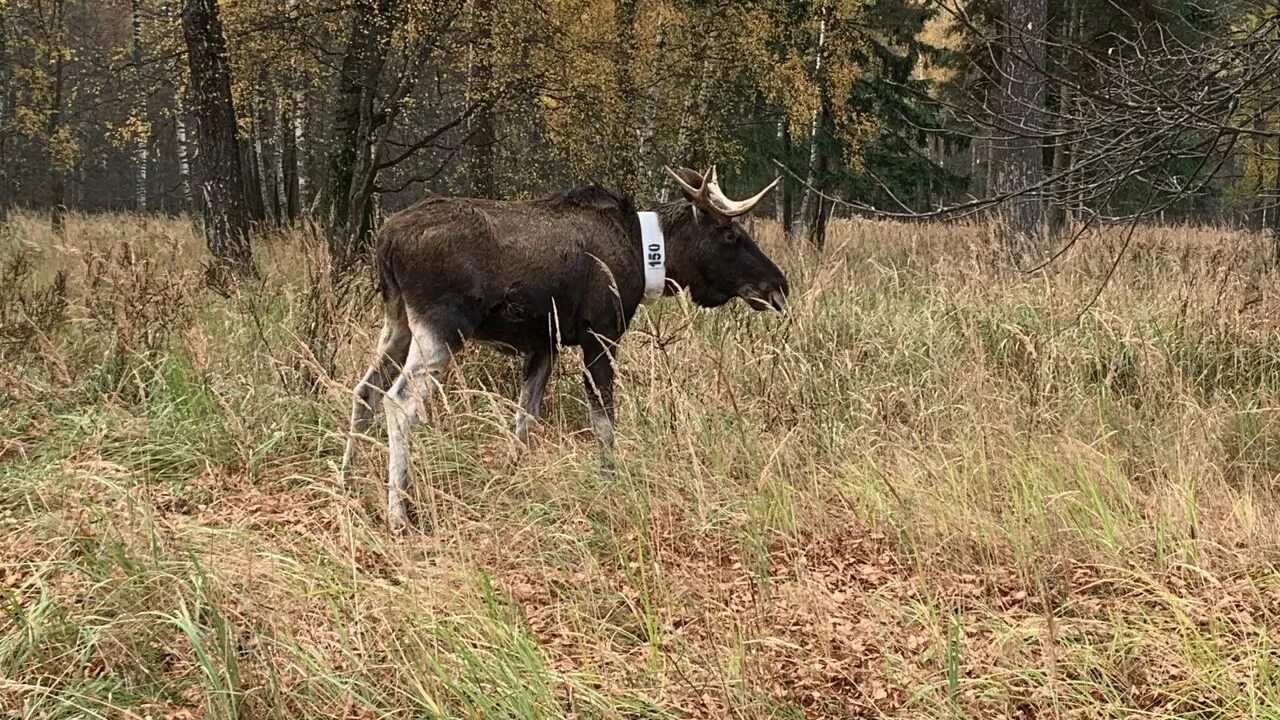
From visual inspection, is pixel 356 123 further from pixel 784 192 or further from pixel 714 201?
pixel 784 192

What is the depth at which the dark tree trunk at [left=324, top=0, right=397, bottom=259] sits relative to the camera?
8477 millimetres

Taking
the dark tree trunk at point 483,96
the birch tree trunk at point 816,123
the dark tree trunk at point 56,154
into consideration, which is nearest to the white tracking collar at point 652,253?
the dark tree trunk at point 483,96

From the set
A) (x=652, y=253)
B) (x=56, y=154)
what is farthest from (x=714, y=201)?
(x=56, y=154)

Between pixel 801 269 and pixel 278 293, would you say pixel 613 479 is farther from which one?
pixel 801 269

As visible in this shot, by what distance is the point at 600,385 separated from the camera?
185 inches

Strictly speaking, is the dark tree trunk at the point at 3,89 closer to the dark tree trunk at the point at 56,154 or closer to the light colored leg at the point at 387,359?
the dark tree trunk at the point at 56,154

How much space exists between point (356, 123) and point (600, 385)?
249 inches

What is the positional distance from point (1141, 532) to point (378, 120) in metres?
7.99

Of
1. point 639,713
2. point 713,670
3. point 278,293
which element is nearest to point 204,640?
point 639,713

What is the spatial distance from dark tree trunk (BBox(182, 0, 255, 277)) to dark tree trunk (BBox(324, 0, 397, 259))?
97 centimetres

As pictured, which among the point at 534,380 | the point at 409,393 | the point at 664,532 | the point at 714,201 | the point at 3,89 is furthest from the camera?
the point at 3,89

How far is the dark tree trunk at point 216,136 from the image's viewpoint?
27.6 ft

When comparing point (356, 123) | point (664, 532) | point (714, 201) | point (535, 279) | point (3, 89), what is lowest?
point (664, 532)

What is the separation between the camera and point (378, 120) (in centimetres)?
895
